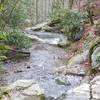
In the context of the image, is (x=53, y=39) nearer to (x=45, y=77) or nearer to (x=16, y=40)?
(x=16, y=40)

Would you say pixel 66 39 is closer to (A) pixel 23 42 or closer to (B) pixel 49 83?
(A) pixel 23 42

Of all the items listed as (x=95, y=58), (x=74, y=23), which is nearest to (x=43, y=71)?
(x=95, y=58)

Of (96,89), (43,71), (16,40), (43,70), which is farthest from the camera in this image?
(16,40)

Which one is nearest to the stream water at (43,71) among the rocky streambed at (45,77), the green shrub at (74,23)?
the rocky streambed at (45,77)

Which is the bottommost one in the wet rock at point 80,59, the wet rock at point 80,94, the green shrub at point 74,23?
the wet rock at point 80,94

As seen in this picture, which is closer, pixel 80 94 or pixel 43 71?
pixel 80 94

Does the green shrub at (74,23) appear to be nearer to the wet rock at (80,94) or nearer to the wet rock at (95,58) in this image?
the wet rock at (95,58)

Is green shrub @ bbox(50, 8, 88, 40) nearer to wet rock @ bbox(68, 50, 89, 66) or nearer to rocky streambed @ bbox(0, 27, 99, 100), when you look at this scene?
rocky streambed @ bbox(0, 27, 99, 100)

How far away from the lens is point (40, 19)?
43.6 metres

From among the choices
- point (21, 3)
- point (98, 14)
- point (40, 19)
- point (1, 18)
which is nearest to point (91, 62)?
point (1, 18)

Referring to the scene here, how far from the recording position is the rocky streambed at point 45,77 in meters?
7.61

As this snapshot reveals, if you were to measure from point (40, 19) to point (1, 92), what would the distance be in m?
36.5

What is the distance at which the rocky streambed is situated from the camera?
7.61 m

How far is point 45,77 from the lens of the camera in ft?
34.0
